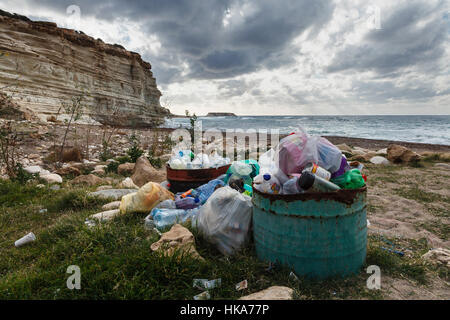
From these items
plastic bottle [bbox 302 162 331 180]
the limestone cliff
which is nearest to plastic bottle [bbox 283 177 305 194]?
plastic bottle [bbox 302 162 331 180]

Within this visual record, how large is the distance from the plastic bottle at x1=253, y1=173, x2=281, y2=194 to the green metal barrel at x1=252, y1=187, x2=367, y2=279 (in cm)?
13

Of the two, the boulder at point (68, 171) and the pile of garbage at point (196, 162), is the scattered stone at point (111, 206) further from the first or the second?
the boulder at point (68, 171)

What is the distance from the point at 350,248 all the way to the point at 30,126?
36.8 ft

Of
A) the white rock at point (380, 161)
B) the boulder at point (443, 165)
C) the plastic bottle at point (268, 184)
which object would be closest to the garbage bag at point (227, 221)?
the plastic bottle at point (268, 184)

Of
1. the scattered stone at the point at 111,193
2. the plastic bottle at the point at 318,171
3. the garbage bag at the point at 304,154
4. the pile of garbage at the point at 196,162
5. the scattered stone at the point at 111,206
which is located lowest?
the scattered stone at the point at 111,206

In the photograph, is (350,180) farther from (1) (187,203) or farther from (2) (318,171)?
(1) (187,203)

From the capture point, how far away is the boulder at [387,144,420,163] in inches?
276

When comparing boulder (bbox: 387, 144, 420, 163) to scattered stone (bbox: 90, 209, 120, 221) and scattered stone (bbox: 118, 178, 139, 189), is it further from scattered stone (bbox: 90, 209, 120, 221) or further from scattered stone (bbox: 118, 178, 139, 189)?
scattered stone (bbox: 90, 209, 120, 221)

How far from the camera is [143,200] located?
306 centimetres

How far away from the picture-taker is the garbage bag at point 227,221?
218cm

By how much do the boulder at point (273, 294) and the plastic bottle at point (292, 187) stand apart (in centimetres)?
65

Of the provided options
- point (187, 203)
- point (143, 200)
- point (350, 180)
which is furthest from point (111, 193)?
point (350, 180)

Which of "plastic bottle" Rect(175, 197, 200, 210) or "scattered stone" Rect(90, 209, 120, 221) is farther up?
"plastic bottle" Rect(175, 197, 200, 210)
